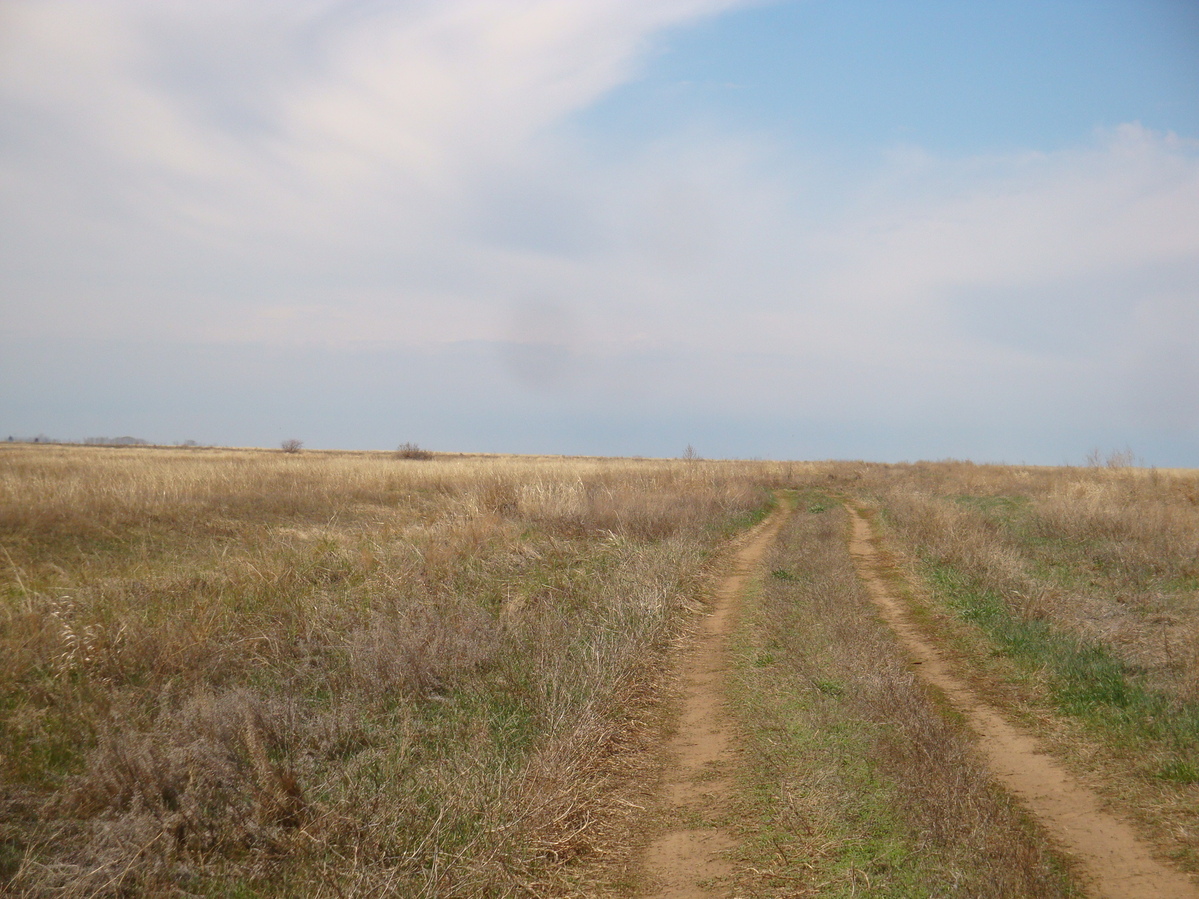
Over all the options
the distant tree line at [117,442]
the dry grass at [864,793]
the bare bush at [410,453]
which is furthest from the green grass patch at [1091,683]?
the distant tree line at [117,442]

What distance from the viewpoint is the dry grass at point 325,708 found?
3.78 meters

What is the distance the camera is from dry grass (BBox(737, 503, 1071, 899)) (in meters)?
3.47

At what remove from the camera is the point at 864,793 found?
4.34 m

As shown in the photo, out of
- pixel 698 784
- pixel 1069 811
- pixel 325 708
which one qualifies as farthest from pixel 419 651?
pixel 1069 811

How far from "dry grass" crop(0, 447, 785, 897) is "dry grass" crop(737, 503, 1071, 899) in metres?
0.94

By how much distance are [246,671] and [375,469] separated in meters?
25.1

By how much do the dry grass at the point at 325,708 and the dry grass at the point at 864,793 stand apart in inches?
36.9

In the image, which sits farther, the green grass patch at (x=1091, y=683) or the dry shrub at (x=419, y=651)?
the dry shrub at (x=419, y=651)

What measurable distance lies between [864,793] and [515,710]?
2.83 meters

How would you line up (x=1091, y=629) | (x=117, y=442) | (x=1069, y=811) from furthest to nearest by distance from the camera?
(x=117, y=442) < (x=1091, y=629) < (x=1069, y=811)

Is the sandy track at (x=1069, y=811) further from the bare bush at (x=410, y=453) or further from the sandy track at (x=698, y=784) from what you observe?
the bare bush at (x=410, y=453)

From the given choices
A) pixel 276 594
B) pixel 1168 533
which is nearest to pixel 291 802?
pixel 276 594

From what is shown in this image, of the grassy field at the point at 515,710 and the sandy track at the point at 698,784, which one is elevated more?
the grassy field at the point at 515,710

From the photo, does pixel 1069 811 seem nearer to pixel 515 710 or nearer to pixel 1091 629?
pixel 515 710
